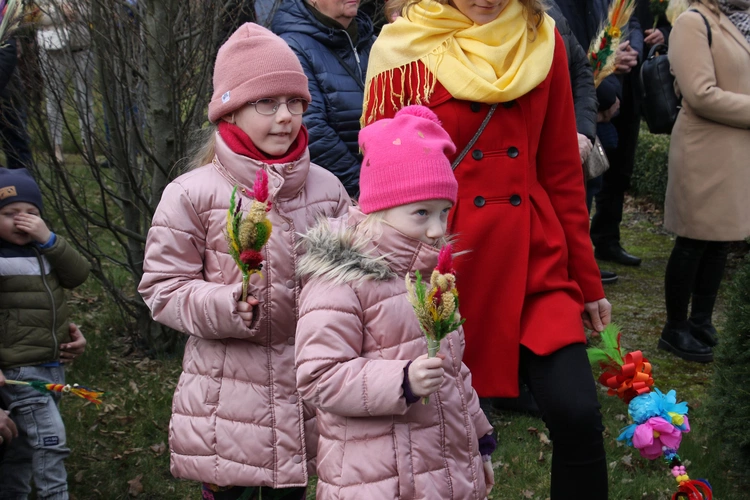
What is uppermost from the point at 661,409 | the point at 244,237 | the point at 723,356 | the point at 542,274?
the point at 244,237

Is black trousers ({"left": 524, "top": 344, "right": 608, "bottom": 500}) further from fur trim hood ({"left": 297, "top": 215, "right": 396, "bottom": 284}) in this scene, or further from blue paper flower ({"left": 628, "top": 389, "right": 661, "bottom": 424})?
fur trim hood ({"left": 297, "top": 215, "right": 396, "bottom": 284})

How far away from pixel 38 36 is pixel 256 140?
2482 millimetres

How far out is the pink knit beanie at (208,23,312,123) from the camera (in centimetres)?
278

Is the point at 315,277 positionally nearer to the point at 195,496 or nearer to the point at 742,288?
the point at 195,496

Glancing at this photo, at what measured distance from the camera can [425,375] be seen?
2119 millimetres

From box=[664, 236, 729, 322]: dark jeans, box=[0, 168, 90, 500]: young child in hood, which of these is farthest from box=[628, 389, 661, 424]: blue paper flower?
box=[664, 236, 729, 322]: dark jeans

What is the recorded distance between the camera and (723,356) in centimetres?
398

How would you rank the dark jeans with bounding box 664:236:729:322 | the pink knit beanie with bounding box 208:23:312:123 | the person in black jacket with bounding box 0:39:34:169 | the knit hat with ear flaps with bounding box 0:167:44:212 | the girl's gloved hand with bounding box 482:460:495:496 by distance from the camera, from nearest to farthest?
the girl's gloved hand with bounding box 482:460:495:496
the pink knit beanie with bounding box 208:23:312:123
the knit hat with ear flaps with bounding box 0:167:44:212
the person in black jacket with bounding box 0:39:34:169
the dark jeans with bounding box 664:236:729:322

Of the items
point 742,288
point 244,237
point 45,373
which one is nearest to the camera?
point 244,237

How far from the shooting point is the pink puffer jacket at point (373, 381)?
7.35 ft

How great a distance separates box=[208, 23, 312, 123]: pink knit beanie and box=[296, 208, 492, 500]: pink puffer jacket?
0.58 m

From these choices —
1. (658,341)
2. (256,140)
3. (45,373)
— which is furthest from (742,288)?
(45,373)

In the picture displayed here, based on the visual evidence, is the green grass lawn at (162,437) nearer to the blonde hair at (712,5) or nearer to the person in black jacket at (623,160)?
the person in black jacket at (623,160)

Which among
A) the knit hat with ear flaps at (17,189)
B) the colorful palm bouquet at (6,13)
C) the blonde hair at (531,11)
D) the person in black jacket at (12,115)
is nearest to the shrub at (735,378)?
the blonde hair at (531,11)
